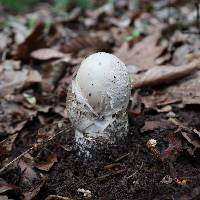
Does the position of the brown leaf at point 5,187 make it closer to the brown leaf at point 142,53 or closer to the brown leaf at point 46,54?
the brown leaf at point 142,53

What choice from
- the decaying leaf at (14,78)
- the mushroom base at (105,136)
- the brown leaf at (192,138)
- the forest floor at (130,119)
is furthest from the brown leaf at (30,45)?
the brown leaf at (192,138)

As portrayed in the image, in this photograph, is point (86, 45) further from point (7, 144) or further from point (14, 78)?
point (7, 144)

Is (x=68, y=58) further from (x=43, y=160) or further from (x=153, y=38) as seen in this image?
→ (x=43, y=160)

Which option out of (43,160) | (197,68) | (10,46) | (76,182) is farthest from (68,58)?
(76,182)

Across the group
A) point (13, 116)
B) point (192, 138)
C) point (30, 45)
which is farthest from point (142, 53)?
point (192, 138)

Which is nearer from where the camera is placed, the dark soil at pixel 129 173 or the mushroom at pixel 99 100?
the dark soil at pixel 129 173

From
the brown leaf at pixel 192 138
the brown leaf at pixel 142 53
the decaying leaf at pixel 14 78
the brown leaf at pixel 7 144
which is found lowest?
the brown leaf at pixel 7 144

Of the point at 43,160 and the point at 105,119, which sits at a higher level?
the point at 105,119
